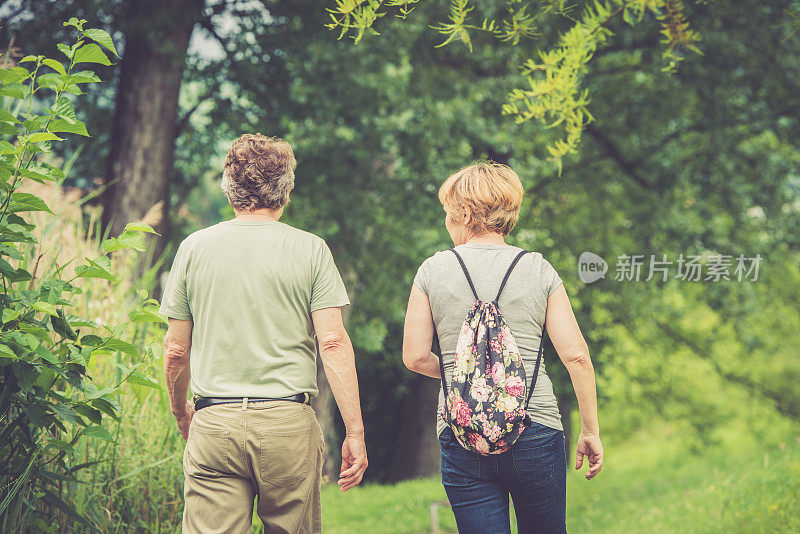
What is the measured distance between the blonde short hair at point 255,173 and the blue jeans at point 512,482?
921 millimetres

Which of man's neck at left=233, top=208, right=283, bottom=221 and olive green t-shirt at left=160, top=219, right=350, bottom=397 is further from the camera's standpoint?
man's neck at left=233, top=208, right=283, bottom=221

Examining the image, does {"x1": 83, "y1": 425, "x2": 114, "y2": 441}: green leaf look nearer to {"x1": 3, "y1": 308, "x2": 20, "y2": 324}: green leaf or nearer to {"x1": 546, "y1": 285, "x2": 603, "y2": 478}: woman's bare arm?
{"x1": 3, "y1": 308, "x2": 20, "y2": 324}: green leaf

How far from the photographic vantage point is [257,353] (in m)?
2.37

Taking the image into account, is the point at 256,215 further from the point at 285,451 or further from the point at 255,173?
the point at 285,451

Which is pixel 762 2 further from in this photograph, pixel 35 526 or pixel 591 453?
pixel 35 526

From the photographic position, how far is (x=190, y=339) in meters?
2.56

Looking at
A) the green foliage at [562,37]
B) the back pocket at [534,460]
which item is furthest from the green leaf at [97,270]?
the back pocket at [534,460]

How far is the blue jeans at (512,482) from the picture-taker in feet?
7.61

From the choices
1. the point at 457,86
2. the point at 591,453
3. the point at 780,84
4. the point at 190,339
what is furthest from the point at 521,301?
the point at 780,84

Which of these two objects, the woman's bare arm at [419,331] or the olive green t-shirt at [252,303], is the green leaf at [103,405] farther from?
the woman's bare arm at [419,331]

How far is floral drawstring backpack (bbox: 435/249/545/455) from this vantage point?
2.27 m

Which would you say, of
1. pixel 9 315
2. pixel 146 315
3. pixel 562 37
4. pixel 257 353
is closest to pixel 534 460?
pixel 257 353

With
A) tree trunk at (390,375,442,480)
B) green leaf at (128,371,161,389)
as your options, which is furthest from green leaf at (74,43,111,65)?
tree trunk at (390,375,442,480)

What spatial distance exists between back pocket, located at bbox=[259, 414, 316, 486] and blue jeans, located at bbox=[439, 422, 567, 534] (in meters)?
0.42
